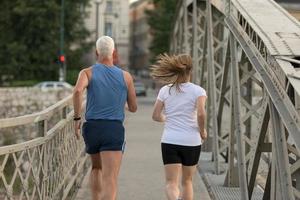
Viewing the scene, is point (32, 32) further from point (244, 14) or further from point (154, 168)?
point (244, 14)

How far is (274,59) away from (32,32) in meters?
43.7

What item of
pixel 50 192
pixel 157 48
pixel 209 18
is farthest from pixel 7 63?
pixel 50 192

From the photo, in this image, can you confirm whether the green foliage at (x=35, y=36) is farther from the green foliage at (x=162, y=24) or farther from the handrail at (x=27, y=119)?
the handrail at (x=27, y=119)

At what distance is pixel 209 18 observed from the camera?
11.0 m

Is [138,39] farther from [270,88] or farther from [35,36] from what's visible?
[270,88]

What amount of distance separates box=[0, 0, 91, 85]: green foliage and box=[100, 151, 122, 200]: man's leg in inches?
1608

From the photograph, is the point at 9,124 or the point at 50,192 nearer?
the point at 9,124

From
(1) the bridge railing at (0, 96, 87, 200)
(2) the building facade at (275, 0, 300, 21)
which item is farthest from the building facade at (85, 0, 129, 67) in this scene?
(1) the bridge railing at (0, 96, 87, 200)

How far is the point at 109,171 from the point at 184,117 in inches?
32.2

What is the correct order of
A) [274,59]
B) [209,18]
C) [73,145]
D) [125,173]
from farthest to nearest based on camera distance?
[209,18], [125,173], [73,145], [274,59]

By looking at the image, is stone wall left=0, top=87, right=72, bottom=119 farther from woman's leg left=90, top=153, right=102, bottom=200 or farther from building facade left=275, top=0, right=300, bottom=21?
woman's leg left=90, top=153, right=102, bottom=200

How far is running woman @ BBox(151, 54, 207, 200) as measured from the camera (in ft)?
19.7

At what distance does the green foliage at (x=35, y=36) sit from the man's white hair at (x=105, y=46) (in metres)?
40.8

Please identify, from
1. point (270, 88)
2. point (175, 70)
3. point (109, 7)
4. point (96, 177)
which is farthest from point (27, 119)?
point (109, 7)
